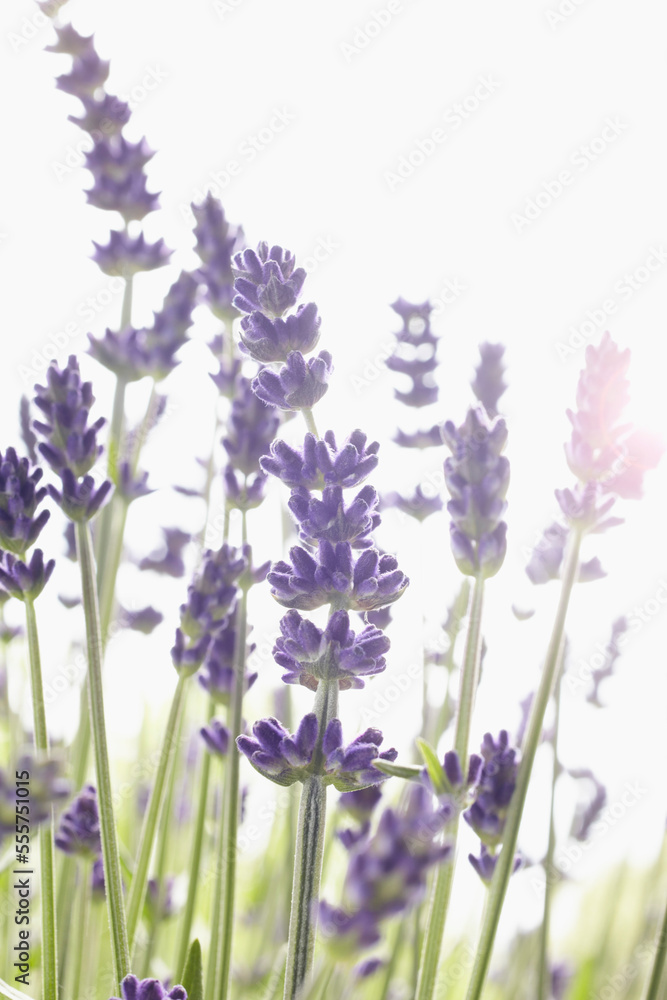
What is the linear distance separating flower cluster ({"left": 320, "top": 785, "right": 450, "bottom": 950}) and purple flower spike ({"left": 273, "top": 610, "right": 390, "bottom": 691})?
272mm

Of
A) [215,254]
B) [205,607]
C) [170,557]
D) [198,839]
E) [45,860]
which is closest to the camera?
[45,860]

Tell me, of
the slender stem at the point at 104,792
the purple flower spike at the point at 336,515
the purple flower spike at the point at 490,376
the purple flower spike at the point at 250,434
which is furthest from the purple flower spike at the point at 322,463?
the purple flower spike at the point at 490,376

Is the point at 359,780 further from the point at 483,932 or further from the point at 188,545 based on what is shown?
the point at 188,545

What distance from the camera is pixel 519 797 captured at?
73 cm

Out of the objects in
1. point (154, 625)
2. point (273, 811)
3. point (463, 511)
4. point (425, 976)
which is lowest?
point (273, 811)

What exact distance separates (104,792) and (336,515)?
14.0 inches

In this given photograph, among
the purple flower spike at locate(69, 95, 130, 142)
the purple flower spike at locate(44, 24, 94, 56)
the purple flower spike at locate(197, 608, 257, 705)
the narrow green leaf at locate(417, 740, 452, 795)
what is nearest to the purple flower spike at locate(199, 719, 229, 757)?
the purple flower spike at locate(197, 608, 257, 705)

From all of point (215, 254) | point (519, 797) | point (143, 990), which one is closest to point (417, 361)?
point (215, 254)

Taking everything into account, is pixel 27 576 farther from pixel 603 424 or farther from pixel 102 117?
pixel 102 117

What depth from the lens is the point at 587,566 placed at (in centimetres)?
119

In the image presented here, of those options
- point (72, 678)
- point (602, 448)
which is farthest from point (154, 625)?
point (602, 448)

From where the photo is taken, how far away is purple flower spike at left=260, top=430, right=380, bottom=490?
0.78 meters

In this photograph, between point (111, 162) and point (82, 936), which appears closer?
point (82, 936)

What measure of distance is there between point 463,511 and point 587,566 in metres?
0.48
